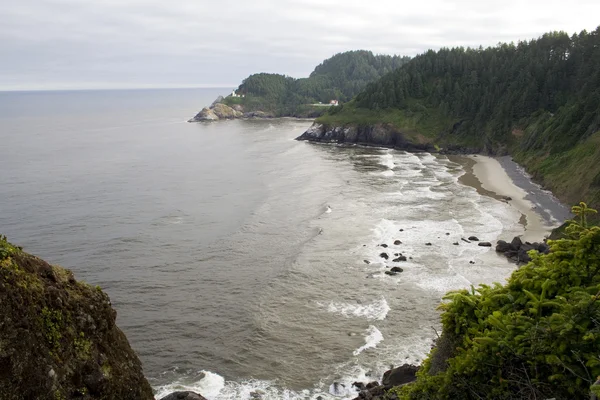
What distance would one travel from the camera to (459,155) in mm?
114375

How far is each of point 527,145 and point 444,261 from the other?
65400 mm

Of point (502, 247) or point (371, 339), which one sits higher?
point (502, 247)

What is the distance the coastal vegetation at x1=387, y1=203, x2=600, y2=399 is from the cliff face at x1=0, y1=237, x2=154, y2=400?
9793mm

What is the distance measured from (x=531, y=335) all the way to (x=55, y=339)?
13152 mm

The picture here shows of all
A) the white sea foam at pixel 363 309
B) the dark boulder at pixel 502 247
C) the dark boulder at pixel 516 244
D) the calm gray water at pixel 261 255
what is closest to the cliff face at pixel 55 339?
the calm gray water at pixel 261 255

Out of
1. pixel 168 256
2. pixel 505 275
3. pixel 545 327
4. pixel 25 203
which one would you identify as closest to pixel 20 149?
pixel 25 203

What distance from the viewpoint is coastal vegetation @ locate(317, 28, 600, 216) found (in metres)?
77.6

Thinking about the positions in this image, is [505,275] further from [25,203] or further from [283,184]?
[25,203]

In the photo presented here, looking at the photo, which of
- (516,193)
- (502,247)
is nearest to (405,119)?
(516,193)

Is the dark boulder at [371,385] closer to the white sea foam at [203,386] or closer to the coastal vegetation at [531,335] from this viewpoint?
the white sea foam at [203,386]

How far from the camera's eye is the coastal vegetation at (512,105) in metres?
77.6

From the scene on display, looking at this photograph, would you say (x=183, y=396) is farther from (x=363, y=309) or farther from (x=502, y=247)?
(x=502, y=247)

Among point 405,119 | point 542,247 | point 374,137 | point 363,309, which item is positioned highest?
point 405,119

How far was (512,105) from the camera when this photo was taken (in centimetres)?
11675
